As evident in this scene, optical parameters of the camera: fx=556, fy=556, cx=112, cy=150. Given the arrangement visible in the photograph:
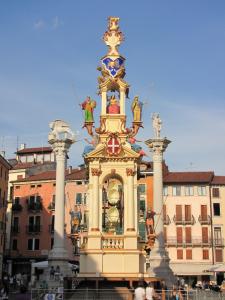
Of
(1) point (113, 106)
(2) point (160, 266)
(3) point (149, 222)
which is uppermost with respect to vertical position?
(1) point (113, 106)

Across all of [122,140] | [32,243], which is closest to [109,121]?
[122,140]

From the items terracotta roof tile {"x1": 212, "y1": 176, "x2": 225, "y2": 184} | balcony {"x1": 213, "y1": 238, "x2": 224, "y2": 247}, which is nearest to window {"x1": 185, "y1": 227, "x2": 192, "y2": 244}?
balcony {"x1": 213, "y1": 238, "x2": 224, "y2": 247}

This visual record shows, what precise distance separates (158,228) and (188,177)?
39.2m

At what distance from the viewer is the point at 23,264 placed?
77.6 m

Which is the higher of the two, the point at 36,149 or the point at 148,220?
the point at 36,149

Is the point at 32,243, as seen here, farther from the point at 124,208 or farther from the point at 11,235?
the point at 124,208

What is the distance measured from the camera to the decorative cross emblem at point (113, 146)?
93.3ft

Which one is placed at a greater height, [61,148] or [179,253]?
[61,148]

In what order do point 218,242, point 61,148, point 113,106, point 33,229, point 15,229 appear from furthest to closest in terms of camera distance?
point 15,229 < point 33,229 < point 218,242 < point 61,148 < point 113,106

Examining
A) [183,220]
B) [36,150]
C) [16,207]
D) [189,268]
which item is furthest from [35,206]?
[189,268]

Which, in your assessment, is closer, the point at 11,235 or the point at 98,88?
the point at 98,88

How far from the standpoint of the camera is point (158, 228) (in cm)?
3641

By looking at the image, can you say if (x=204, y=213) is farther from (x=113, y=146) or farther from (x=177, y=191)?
(x=113, y=146)

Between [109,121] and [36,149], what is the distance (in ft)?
210
